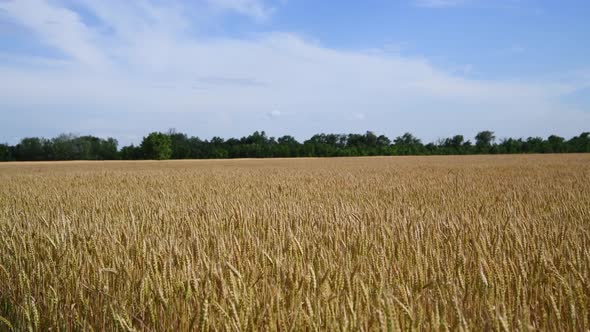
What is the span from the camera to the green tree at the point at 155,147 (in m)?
79.2

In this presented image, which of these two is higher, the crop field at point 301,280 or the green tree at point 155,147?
the green tree at point 155,147

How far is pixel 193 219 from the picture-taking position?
4914 millimetres

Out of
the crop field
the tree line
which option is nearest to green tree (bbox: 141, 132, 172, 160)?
the tree line

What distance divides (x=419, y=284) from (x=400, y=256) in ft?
2.07

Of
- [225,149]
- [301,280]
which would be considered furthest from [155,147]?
[301,280]

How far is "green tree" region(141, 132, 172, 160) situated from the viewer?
3118 inches

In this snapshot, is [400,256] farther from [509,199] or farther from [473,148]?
[473,148]

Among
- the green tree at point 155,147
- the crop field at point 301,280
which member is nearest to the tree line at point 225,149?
the green tree at point 155,147

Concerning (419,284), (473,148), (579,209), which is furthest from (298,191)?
(473,148)

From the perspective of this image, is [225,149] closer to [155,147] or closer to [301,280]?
[155,147]

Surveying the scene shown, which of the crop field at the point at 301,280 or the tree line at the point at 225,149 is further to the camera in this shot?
the tree line at the point at 225,149

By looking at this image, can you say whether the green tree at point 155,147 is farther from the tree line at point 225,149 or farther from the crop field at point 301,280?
the crop field at point 301,280

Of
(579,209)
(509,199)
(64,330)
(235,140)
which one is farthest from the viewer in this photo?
(235,140)

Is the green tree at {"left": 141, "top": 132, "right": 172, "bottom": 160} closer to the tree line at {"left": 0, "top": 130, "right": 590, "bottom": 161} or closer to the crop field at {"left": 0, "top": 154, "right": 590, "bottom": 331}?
the tree line at {"left": 0, "top": 130, "right": 590, "bottom": 161}
